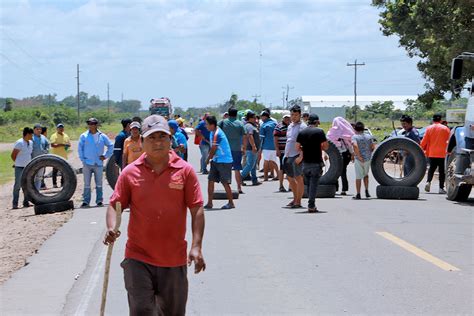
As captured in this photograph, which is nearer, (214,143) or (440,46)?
(214,143)

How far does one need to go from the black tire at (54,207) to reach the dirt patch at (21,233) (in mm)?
151

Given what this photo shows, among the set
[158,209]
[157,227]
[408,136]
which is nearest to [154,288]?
[157,227]

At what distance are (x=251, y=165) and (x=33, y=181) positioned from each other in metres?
6.62

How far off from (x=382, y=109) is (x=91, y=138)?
121 metres

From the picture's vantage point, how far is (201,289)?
8969 millimetres

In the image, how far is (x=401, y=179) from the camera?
18844 millimetres

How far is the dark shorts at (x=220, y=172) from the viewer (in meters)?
16.1

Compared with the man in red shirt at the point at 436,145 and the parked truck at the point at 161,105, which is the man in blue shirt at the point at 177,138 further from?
the parked truck at the point at 161,105

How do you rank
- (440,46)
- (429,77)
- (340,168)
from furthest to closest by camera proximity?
(429,77) → (440,46) → (340,168)

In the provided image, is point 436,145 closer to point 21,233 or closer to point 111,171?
point 111,171

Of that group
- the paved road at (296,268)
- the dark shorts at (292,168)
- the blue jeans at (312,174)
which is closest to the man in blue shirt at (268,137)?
the dark shorts at (292,168)

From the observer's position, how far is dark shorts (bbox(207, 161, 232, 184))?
635 inches

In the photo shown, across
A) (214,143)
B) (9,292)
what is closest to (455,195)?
(214,143)

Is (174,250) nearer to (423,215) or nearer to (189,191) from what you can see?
(189,191)
